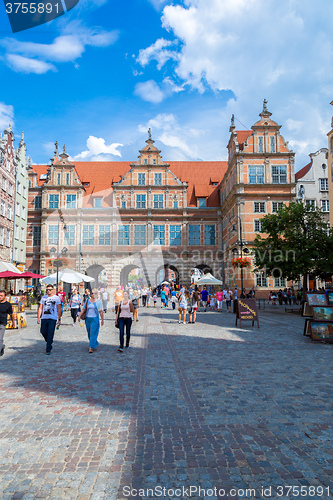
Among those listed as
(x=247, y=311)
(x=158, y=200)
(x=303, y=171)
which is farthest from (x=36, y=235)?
(x=247, y=311)

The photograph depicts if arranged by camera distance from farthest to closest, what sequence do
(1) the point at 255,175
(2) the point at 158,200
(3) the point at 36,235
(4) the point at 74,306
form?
(3) the point at 36,235, (2) the point at 158,200, (1) the point at 255,175, (4) the point at 74,306

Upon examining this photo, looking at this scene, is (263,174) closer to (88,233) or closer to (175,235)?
(175,235)

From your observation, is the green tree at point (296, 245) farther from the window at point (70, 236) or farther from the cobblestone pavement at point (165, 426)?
the window at point (70, 236)

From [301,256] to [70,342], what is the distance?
605 inches

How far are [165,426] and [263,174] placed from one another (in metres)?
33.8

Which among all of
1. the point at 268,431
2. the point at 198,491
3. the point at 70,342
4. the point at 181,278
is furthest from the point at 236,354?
the point at 181,278

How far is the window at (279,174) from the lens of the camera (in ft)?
116

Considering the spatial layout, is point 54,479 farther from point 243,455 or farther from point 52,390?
point 52,390

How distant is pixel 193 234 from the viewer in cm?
4259

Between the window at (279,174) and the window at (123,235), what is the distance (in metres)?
17.6

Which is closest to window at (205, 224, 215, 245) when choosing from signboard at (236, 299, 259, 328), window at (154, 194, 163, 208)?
window at (154, 194, 163, 208)

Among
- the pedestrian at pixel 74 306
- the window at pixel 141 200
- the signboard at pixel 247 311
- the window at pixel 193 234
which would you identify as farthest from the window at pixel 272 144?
the pedestrian at pixel 74 306

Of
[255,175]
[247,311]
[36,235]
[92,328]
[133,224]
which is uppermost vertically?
[255,175]

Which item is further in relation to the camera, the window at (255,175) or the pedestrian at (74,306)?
the window at (255,175)
